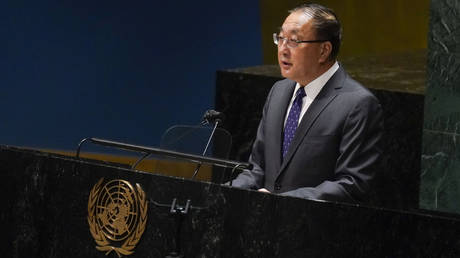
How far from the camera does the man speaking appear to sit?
3.66 m

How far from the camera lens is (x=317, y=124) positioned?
3.79 metres

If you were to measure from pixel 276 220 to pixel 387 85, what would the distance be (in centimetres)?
309

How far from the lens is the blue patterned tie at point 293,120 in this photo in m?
3.86

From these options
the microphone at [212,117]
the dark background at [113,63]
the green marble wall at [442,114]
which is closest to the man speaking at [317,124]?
the microphone at [212,117]

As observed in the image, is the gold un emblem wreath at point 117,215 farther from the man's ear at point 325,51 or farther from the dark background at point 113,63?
the dark background at point 113,63

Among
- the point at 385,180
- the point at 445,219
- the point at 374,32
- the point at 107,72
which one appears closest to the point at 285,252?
the point at 445,219

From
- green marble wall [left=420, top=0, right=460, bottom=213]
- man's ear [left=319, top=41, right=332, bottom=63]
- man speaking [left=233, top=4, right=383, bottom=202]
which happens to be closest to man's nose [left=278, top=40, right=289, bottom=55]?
man speaking [left=233, top=4, right=383, bottom=202]

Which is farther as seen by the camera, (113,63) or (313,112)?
(113,63)

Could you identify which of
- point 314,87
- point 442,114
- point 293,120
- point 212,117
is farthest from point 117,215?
point 442,114

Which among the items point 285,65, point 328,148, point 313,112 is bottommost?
point 328,148

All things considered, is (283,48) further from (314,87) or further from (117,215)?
(117,215)

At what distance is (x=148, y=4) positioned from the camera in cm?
755

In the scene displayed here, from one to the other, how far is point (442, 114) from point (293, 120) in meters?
1.22

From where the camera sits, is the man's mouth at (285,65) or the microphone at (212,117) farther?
the man's mouth at (285,65)
